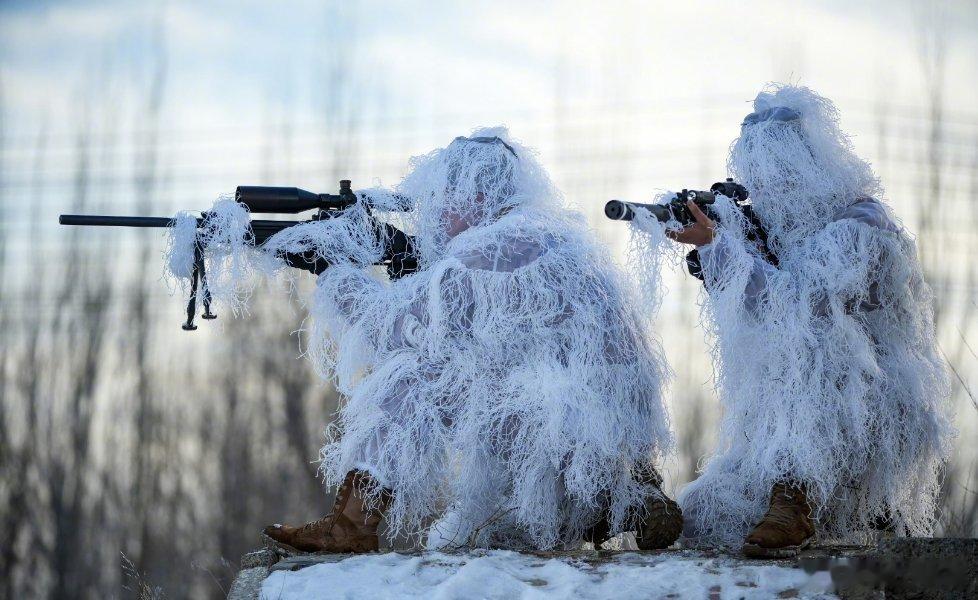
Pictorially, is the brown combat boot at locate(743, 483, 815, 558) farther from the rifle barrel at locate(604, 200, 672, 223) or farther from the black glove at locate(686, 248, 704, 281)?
the rifle barrel at locate(604, 200, 672, 223)

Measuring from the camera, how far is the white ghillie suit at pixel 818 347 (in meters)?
4.66

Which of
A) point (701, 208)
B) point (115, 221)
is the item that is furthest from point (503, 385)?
point (115, 221)

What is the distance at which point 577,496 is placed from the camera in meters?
4.79

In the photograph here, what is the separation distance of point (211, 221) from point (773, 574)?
2.70 m

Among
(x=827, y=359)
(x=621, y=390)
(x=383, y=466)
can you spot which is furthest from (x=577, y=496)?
(x=827, y=359)

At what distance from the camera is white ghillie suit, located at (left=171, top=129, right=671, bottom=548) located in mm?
4758

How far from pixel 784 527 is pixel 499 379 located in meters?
1.21

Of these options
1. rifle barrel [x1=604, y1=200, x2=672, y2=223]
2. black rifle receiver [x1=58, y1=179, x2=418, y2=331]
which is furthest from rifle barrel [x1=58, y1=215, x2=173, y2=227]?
rifle barrel [x1=604, y1=200, x2=672, y2=223]

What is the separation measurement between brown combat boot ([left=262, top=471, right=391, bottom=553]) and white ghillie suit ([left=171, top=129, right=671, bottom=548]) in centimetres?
5

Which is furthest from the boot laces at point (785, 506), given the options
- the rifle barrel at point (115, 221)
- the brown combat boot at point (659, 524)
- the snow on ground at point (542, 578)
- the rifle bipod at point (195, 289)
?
the rifle barrel at point (115, 221)

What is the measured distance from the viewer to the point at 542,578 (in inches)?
167

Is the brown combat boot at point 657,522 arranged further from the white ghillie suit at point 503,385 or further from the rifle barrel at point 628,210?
the rifle barrel at point 628,210

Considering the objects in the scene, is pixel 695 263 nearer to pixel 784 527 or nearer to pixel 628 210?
pixel 628 210

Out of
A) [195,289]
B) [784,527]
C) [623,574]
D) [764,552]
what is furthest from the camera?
[195,289]
